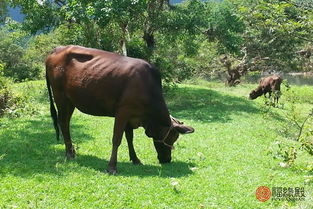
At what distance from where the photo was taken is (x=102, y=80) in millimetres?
7574

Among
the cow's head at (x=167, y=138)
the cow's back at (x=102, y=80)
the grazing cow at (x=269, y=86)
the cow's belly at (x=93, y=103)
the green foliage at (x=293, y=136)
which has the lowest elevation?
the grazing cow at (x=269, y=86)

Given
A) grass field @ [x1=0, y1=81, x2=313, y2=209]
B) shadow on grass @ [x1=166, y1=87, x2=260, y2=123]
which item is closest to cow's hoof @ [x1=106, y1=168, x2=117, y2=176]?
grass field @ [x1=0, y1=81, x2=313, y2=209]

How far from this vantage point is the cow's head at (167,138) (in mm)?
7809

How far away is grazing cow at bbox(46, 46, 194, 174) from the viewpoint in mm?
7391

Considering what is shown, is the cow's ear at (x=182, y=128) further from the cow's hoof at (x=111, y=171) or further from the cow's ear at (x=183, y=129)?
the cow's hoof at (x=111, y=171)

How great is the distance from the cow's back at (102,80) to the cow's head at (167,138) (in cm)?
67

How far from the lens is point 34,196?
6.01 metres

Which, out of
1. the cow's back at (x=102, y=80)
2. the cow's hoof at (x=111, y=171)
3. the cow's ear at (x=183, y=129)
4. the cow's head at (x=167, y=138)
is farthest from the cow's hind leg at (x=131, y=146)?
the cow's ear at (x=183, y=129)

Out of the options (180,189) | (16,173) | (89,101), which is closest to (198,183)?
(180,189)

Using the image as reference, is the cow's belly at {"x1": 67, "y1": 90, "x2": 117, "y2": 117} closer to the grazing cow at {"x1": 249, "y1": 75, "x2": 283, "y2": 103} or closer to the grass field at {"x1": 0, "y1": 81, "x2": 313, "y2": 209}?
the grass field at {"x1": 0, "y1": 81, "x2": 313, "y2": 209}

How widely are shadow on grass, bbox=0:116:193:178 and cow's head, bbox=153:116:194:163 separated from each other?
0.77ft

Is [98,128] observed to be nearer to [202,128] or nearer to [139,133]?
[139,133]

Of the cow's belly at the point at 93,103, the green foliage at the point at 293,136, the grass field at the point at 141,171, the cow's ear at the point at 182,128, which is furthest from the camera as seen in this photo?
the green foliage at the point at 293,136

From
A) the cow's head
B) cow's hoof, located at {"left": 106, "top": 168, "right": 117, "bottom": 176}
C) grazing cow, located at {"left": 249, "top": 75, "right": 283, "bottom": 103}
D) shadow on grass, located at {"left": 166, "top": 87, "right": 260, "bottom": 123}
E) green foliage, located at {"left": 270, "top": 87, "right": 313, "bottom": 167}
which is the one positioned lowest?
grazing cow, located at {"left": 249, "top": 75, "right": 283, "bottom": 103}
